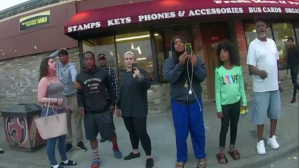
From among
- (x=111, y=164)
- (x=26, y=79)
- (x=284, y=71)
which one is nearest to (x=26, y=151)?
(x=111, y=164)

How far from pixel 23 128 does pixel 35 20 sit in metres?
5.58

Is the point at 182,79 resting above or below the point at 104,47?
below

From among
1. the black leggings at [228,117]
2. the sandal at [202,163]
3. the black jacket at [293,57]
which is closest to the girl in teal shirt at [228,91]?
the black leggings at [228,117]

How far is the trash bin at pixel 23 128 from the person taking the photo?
4.92 meters

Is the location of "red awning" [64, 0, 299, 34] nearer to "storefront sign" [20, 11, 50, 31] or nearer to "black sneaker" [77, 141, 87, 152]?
"storefront sign" [20, 11, 50, 31]

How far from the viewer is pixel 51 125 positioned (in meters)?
3.75

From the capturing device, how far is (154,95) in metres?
7.65

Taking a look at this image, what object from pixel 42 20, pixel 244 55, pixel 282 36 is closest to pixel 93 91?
pixel 244 55

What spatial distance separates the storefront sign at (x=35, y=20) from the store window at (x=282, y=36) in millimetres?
7769

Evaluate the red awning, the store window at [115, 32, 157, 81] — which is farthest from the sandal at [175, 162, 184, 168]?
the store window at [115, 32, 157, 81]

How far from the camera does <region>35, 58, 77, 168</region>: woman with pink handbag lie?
372cm

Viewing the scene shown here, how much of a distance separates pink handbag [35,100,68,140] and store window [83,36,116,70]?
4.46m

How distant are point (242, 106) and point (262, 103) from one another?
373 mm

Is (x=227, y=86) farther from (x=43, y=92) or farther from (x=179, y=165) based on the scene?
(x=43, y=92)
